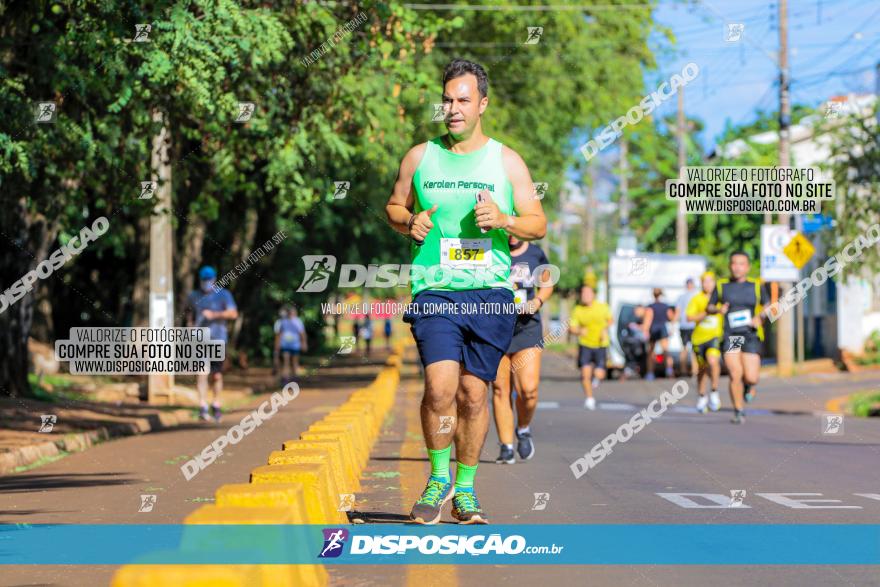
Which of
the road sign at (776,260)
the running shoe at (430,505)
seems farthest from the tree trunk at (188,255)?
the running shoe at (430,505)

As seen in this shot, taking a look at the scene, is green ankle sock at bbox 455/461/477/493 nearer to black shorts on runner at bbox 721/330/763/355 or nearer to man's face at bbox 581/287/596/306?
black shorts on runner at bbox 721/330/763/355

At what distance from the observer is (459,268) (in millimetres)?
7949

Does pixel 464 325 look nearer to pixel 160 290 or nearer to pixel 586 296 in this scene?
pixel 586 296

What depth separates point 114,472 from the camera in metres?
12.5

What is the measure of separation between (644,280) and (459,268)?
2934cm

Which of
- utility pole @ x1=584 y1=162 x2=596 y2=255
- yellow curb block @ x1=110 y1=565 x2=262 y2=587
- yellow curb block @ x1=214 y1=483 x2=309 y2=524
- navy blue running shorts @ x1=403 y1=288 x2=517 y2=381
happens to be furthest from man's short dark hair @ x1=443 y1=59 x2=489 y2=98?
utility pole @ x1=584 y1=162 x2=596 y2=255

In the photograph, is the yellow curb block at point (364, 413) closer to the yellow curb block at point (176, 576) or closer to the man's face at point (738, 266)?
the man's face at point (738, 266)

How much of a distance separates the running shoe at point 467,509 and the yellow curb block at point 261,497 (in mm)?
1665

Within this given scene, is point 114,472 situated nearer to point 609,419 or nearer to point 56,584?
point 56,584

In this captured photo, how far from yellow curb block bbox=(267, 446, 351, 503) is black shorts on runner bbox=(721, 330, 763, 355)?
1008cm

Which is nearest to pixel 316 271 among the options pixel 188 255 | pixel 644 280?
pixel 188 255

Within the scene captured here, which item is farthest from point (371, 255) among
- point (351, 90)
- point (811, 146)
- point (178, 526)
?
point (178, 526)

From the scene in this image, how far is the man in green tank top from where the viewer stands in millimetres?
7926

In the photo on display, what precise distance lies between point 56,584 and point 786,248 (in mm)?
21745
